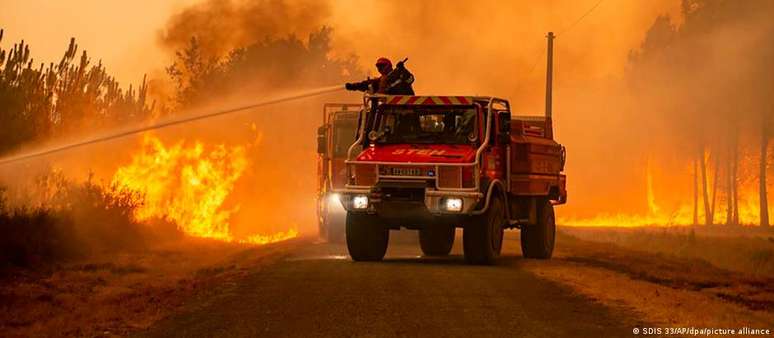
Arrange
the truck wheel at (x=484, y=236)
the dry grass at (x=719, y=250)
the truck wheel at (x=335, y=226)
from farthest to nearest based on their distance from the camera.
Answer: the truck wheel at (x=335, y=226) → the dry grass at (x=719, y=250) → the truck wheel at (x=484, y=236)

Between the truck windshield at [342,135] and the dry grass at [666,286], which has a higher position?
the truck windshield at [342,135]

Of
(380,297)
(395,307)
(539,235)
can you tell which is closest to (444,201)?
(380,297)

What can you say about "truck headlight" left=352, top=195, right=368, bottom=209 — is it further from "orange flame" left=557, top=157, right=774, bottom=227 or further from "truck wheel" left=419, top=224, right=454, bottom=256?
"orange flame" left=557, top=157, right=774, bottom=227

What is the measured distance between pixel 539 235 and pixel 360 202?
5.63 meters

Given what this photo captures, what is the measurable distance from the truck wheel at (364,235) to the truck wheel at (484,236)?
5.33ft

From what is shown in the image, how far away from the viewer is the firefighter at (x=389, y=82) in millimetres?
22516

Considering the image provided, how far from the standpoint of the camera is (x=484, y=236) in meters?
21.0

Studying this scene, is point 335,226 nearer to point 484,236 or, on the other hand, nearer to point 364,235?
point 364,235

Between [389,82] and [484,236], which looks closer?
[484,236]

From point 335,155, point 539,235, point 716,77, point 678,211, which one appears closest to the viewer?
point 539,235

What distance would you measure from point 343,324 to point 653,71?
5955cm

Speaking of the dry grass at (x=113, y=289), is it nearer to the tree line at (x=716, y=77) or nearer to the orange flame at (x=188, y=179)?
the orange flame at (x=188, y=179)

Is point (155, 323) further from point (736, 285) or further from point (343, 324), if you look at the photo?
point (736, 285)

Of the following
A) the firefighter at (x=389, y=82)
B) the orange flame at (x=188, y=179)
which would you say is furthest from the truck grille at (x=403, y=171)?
the orange flame at (x=188, y=179)
